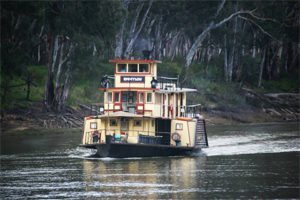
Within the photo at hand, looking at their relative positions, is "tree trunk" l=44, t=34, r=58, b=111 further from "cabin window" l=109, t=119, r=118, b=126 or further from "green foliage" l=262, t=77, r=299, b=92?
"green foliage" l=262, t=77, r=299, b=92

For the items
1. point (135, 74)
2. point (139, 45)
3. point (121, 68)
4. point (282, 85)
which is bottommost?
point (135, 74)

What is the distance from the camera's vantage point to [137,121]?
115ft

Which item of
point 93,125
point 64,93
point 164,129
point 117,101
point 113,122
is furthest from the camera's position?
point 64,93

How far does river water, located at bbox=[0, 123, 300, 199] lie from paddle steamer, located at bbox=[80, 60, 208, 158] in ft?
2.21

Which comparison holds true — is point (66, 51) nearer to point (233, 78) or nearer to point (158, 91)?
point (158, 91)

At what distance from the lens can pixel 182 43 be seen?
95625mm

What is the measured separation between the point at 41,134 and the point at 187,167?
20.6m

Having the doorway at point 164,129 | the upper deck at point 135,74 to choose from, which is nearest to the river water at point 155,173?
the doorway at point 164,129

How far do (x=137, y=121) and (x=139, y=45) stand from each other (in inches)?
1354

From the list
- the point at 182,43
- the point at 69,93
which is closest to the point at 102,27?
the point at 69,93

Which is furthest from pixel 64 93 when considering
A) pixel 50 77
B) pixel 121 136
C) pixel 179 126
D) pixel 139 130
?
pixel 121 136

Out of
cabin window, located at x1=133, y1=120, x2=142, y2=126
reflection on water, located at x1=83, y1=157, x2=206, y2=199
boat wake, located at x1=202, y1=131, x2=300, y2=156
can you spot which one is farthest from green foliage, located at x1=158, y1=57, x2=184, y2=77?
reflection on water, located at x1=83, y1=157, x2=206, y2=199

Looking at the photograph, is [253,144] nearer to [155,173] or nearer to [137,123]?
[137,123]

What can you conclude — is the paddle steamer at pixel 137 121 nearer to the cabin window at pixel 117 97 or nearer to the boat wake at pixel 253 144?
the cabin window at pixel 117 97
